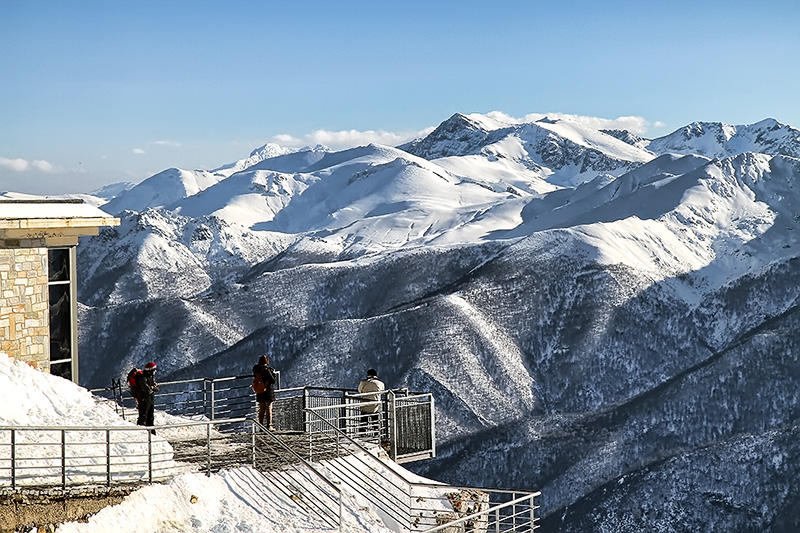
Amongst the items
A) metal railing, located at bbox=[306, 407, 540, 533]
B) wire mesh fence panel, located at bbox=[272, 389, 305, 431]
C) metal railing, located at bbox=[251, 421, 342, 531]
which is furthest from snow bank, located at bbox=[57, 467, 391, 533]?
wire mesh fence panel, located at bbox=[272, 389, 305, 431]

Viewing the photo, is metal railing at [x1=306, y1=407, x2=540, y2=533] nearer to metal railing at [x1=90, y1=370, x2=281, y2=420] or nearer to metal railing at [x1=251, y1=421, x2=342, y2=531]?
metal railing at [x1=251, y1=421, x2=342, y2=531]

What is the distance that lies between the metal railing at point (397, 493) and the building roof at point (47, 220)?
8.12 m

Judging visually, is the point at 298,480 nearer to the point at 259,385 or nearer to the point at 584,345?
the point at 259,385

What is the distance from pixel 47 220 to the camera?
26469 mm

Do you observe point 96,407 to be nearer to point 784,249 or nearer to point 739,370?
point 739,370

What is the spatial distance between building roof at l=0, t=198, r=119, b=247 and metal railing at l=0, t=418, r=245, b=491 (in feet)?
21.8

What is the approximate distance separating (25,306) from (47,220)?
2.22 m

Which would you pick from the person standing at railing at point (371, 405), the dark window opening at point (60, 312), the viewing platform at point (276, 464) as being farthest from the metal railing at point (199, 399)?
the person standing at railing at point (371, 405)

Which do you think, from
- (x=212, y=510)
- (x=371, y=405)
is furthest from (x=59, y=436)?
(x=371, y=405)

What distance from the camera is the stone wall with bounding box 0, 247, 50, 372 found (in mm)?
25516

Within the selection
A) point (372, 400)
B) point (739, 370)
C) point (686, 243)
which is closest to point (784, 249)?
point (686, 243)

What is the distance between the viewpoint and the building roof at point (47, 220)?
→ 25688 millimetres

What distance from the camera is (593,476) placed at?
9050 centimetres

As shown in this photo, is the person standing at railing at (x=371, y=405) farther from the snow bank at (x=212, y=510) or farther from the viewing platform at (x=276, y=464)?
the snow bank at (x=212, y=510)
